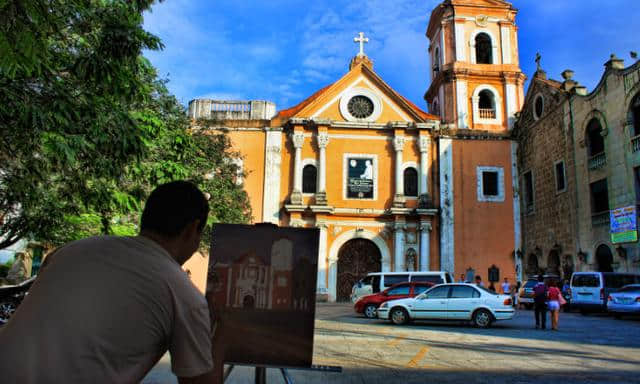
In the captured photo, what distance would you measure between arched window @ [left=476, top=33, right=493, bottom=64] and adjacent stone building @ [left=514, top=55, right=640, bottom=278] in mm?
3744

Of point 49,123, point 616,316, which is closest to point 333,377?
point 49,123

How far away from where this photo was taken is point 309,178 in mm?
26844

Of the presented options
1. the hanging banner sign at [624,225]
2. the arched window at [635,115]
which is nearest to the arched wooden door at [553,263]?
the hanging banner sign at [624,225]

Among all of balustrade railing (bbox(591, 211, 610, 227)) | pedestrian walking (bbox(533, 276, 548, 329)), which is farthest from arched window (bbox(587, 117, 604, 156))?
pedestrian walking (bbox(533, 276, 548, 329))

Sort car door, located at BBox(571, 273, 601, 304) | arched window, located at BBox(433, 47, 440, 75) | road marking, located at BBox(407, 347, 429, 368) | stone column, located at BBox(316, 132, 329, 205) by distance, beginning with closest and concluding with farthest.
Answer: road marking, located at BBox(407, 347, 429, 368)
car door, located at BBox(571, 273, 601, 304)
stone column, located at BBox(316, 132, 329, 205)
arched window, located at BBox(433, 47, 440, 75)

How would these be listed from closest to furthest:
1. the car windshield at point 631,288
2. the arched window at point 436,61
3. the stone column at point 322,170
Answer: the car windshield at point 631,288, the stone column at point 322,170, the arched window at point 436,61

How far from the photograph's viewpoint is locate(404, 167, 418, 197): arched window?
27062 millimetres

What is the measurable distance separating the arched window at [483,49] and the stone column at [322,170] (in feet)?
35.6

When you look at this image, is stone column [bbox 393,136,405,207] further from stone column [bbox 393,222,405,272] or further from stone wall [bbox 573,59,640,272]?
stone wall [bbox 573,59,640,272]

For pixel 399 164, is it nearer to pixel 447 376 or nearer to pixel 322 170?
pixel 322 170

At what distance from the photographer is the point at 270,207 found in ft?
85.7

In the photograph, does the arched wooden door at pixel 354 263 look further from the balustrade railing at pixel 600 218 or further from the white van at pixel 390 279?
the balustrade railing at pixel 600 218

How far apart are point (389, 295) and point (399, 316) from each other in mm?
2068

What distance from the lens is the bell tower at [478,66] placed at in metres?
27.9
